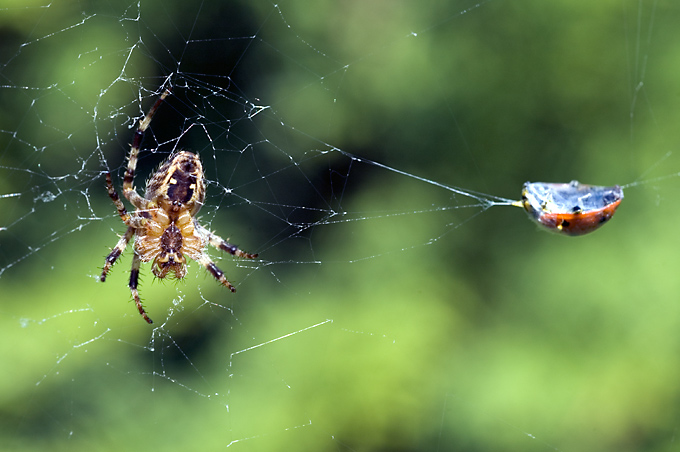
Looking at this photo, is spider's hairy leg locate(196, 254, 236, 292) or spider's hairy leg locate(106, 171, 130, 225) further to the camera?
spider's hairy leg locate(196, 254, 236, 292)

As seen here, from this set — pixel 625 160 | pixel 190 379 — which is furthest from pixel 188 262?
pixel 625 160

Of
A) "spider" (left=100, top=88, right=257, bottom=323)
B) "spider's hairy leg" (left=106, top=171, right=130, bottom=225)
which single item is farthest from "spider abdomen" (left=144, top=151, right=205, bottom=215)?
"spider's hairy leg" (left=106, top=171, right=130, bottom=225)

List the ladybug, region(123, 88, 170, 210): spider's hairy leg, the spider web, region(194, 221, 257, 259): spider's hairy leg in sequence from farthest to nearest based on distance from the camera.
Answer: the spider web < region(194, 221, 257, 259): spider's hairy leg < region(123, 88, 170, 210): spider's hairy leg < the ladybug

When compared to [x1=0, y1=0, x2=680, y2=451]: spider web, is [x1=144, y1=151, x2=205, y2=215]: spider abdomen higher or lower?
higher

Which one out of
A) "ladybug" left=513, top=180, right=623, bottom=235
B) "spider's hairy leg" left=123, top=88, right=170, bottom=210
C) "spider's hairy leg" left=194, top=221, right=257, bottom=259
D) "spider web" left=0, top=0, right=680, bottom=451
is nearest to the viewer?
"ladybug" left=513, top=180, right=623, bottom=235

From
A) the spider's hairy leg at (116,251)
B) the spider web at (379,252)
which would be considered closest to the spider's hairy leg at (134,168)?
the spider's hairy leg at (116,251)

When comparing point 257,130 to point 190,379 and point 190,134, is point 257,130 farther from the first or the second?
point 190,379

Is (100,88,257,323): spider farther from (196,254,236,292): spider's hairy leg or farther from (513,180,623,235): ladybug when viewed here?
(513,180,623,235): ladybug
